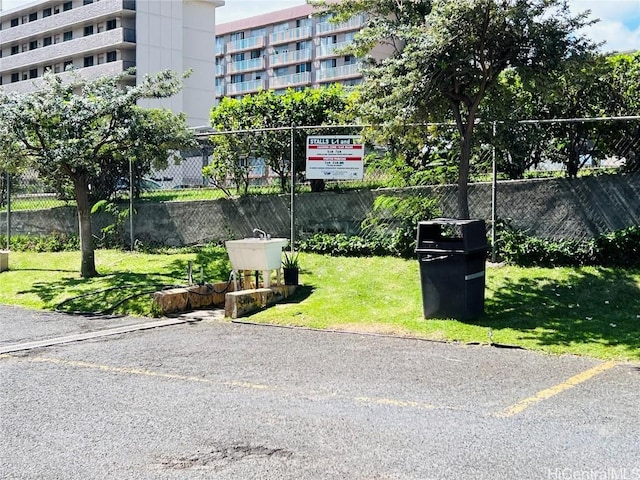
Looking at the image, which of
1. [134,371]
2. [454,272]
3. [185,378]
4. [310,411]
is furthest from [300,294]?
[310,411]

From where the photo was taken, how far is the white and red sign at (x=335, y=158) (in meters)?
13.2

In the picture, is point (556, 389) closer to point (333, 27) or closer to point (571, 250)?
point (571, 250)

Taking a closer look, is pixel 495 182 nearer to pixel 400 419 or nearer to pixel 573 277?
pixel 573 277

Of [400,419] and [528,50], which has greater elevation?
[528,50]

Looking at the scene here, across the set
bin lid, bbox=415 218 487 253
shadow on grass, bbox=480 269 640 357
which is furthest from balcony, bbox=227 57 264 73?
bin lid, bbox=415 218 487 253

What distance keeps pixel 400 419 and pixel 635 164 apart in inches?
307

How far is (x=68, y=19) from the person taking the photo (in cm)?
5838

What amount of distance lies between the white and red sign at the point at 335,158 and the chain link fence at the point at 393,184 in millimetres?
270

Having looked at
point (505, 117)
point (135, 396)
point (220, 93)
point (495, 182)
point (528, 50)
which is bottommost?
point (135, 396)

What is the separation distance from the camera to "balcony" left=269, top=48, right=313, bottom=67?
67312 millimetres

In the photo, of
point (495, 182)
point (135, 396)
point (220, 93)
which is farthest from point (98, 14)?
point (135, 396)

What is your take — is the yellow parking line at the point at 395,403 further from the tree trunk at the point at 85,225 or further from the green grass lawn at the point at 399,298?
the tree trunk at the point at 85,225

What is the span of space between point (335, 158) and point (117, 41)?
46.4m

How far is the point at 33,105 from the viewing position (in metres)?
12.3
